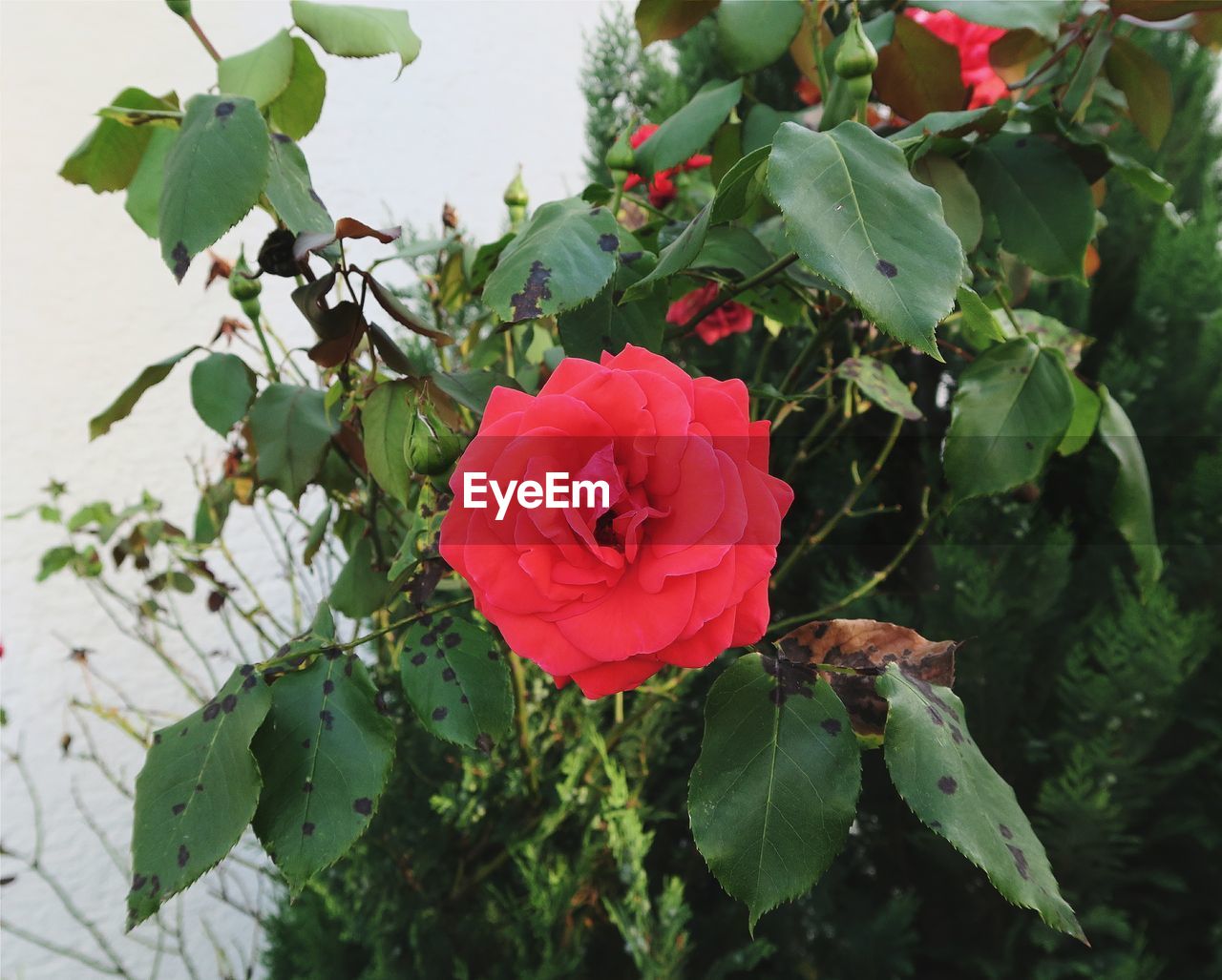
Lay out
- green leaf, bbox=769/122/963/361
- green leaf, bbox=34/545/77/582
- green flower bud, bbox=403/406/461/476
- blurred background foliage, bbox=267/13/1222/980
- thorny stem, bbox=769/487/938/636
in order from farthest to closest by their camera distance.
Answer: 1. green leaf, bbox=34/545/77/582
2. blurred background foliage, bbox=267/13/1222/980
3. thorny stem, bbox=769/487/938/636
4. green flower bud, bbox=403/406/461/476
5. green leaf, bbox=769/122/963/361

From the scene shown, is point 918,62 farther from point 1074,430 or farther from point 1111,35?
point 1074,430

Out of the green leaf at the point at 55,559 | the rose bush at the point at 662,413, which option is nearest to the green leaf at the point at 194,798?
the rose bush at the point at 662,413

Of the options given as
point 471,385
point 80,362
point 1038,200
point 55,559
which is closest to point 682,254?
point 471,385

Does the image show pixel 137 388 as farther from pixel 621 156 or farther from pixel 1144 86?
pixel 1144 86

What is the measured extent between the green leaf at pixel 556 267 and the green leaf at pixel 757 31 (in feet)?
0.46

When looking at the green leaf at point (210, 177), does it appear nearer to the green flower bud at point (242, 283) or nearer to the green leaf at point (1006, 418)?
the green flower bud at point (242, 283)

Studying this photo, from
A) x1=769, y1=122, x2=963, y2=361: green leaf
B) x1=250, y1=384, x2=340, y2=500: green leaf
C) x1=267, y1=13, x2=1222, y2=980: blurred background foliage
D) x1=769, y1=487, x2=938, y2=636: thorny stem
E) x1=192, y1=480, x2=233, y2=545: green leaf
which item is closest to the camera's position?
x1=769, y1=122, x2=963, y2=361: green leaf

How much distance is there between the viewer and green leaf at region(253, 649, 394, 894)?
0.33m

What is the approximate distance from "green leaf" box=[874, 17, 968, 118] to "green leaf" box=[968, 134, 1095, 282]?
44 millimetres

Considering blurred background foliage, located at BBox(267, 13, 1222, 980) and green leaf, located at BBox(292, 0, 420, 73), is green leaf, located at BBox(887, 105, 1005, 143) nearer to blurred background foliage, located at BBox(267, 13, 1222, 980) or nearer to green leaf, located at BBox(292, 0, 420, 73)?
green leaf, located at BBox(292, 0, 420, 73)

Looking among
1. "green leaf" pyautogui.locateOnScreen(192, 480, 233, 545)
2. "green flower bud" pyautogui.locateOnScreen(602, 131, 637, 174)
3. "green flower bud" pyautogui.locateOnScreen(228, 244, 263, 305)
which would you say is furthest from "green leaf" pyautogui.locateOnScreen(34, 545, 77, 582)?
"green flower bud" pyautogui.locateOnScreen(602, 131, 637, 174)

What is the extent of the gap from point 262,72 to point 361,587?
0.29 m

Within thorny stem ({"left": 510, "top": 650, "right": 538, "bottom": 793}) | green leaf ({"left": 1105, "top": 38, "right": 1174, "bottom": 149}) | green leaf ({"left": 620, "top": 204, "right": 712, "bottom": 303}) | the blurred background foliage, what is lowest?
the blurred background foliage

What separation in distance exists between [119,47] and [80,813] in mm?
1285
